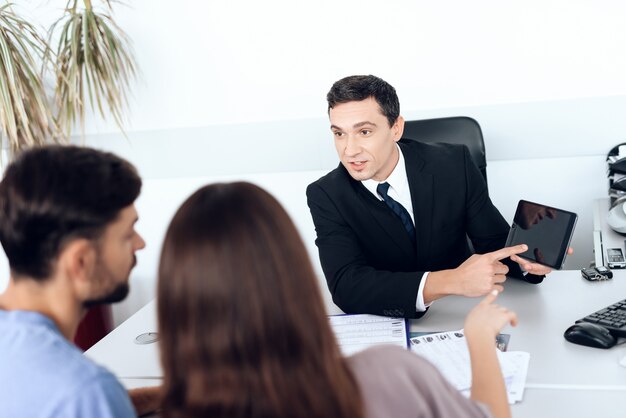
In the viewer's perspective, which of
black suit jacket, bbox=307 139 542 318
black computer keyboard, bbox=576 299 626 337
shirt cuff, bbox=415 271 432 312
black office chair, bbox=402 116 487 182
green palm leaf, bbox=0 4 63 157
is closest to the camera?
black computer keyboard, bbox=576 299 626 337

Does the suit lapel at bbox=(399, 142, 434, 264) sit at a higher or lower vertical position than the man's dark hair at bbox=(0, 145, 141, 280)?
lower

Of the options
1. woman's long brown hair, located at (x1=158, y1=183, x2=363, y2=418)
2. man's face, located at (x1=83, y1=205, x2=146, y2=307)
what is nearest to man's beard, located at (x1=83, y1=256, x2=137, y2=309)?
man's face, located at (x1=83, y1=205, x2=146, y2=307)

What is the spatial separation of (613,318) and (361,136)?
886mm

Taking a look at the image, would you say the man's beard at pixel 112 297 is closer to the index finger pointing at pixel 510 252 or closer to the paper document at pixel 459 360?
the paper document at pixel 459 360

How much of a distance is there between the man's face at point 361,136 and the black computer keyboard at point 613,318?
76 centimetres

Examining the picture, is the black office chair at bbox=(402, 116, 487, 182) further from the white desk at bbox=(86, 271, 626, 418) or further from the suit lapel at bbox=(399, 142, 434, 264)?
the white desk at bbox=(86, 271, 626, 418)

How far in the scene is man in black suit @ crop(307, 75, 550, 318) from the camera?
206 cm

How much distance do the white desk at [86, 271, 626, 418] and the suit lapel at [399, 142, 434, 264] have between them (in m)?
0.25

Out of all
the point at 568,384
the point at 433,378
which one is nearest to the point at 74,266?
the point at 433,378

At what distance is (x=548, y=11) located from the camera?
9.62 ft

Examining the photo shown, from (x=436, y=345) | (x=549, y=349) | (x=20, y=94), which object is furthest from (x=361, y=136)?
(x=20, y=94)

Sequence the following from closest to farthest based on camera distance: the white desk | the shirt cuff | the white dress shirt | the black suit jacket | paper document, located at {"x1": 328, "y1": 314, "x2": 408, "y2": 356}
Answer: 1. the white desk
2. paper document, located at {"x1": 328, "y1": 314, "x2": 408, "y2": 356}
3. the shirt cuff
4. the black suit jacket
5. the white dress shirt

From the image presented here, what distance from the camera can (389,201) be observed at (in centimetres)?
211

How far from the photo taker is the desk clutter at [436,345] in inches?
56.1
